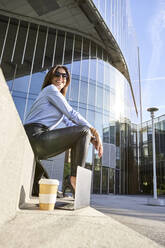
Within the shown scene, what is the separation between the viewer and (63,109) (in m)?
1.85

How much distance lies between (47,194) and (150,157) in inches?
883

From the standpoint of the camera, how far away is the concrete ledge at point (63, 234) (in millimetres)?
759

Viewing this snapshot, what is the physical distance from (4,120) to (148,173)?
76.5 ft

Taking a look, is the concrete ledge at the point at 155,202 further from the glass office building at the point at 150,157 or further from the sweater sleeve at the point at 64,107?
the glass office building at the point at 150,157

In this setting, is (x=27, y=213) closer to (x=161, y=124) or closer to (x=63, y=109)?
(x=63, y=109)

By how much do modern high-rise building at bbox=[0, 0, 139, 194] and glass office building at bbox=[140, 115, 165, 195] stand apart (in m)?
3.47

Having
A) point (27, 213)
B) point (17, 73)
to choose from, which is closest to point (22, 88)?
point (17, 73)

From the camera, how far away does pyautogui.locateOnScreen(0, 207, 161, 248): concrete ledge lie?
0.76 metres

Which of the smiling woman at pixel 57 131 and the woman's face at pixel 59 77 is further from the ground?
the woman's face at pixel 59 77

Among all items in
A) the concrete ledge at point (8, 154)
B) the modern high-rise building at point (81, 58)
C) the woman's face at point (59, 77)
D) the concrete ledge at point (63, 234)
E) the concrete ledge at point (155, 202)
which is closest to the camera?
the concrete ledge at point (63, 234)

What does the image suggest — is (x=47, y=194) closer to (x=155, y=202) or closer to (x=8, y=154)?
(x=8, y=154)

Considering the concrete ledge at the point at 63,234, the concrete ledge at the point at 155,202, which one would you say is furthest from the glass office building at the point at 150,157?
the concrete ledge at the point at 63,234

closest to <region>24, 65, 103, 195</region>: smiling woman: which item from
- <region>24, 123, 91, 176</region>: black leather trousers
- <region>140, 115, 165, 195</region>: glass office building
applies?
<region>24, 123, 91, 176</region>: black leather trousers

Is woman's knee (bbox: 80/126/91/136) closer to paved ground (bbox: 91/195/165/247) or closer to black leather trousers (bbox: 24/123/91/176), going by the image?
black leather trousers (bbox: 24/123/91/176)
